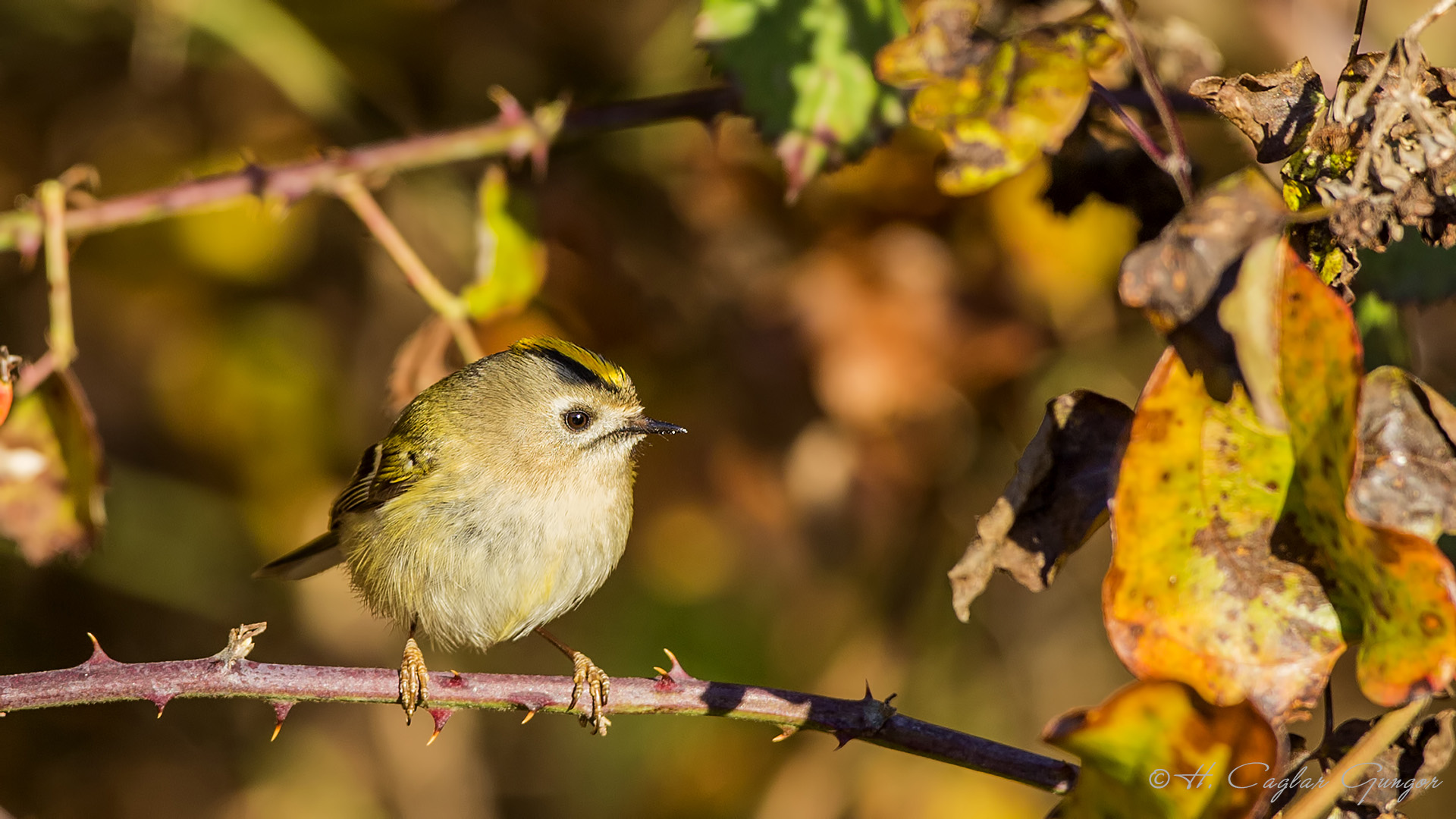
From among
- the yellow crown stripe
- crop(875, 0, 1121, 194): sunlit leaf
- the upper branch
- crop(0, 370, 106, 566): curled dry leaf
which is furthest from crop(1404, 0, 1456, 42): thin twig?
crop(0, 370, 106, 566): curled dry leaf

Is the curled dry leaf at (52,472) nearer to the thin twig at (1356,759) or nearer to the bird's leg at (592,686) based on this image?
the bird's leg at (592,686)

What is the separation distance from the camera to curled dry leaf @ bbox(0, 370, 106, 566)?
237cm

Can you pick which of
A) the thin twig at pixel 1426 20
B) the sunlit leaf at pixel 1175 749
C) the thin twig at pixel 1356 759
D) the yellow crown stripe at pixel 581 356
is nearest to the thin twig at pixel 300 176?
the yellow crown stripe at pixel 581 356

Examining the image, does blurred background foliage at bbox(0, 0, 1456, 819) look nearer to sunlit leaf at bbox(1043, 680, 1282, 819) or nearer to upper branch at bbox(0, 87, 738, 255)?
upper branch at bbox(0, 87, 738, 255)

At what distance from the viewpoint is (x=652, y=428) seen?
9.97 ft

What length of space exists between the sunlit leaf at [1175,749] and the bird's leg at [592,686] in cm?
74

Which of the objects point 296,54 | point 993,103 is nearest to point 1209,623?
point 993,103

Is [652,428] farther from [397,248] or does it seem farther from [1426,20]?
[1426,20]

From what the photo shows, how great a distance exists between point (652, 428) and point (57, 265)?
4.55 feet

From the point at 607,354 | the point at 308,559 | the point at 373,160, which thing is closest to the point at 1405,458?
the point at 373,160

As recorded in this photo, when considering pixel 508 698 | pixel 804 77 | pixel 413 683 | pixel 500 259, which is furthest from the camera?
pixel 500 259

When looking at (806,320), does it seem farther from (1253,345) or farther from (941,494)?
(1253,345)

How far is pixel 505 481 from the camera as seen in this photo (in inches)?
111

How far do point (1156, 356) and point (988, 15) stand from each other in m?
1.49
